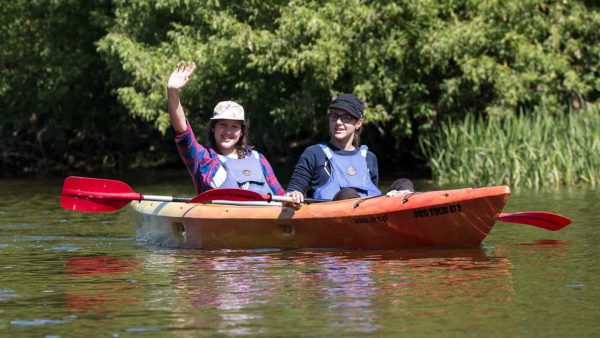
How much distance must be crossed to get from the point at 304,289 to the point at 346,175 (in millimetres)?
2619

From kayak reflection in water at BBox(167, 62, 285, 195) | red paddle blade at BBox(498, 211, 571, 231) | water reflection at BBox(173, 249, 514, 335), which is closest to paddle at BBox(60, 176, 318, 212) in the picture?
kayak reflection in water at BBox(167, 62, 285, 195)

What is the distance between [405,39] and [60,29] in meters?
9.15

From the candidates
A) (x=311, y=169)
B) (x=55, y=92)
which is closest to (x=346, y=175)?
(x=311, y=169)

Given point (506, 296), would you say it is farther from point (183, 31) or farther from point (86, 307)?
point (183, 31)

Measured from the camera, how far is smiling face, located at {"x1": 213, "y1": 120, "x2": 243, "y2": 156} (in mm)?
9844

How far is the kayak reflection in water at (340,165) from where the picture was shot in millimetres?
9641

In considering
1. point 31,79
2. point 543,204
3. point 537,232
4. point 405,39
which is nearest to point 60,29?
point 31,79

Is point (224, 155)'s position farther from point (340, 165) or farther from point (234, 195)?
point (340, 165)

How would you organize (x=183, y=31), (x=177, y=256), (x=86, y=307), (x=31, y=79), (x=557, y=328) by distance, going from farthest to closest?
(x=31, y=79), (x=183, y=31), (x=177, y=256), (x=86, y=307), (x=557, y=328)

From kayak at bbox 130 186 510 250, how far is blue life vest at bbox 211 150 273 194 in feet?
0.59

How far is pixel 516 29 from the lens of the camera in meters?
20.0

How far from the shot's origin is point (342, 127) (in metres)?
9.64

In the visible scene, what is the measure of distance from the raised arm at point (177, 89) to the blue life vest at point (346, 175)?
3.67ft

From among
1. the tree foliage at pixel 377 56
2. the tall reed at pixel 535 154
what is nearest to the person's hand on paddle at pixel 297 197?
the tall reed at pixel 535 154
